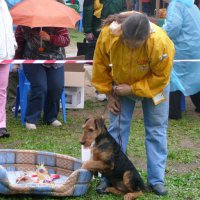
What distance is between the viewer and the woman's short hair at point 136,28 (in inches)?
163

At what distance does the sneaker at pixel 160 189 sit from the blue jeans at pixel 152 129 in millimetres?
41

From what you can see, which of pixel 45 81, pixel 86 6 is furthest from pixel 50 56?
pixel 86 6

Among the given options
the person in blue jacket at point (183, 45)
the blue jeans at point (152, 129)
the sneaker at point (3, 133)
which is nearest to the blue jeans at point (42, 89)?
the sneaker at point (3, 133)

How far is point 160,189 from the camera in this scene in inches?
193

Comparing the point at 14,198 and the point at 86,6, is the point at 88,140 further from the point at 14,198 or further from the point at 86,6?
the point at 86,6

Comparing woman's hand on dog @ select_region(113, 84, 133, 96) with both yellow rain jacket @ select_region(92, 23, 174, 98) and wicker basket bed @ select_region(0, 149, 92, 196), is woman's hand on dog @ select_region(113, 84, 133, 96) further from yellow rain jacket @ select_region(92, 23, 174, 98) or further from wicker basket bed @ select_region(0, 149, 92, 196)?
wicker basket bed @ select_region(0, 149, 92, 196)

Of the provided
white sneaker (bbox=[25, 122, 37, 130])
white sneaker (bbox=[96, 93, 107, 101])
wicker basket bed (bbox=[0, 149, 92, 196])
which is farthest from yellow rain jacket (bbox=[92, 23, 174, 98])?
white sneaker (bbox=[96, 93, 107, 101])

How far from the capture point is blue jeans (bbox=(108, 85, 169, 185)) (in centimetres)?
476

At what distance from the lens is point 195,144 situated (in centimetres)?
687

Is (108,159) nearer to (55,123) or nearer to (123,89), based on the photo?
(123,89)

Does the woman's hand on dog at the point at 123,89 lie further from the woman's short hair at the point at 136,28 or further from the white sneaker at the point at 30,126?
the white sneaker at the point at 30,126

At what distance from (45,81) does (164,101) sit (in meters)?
2.67

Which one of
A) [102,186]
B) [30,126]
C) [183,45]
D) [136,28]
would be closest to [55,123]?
[30,126]

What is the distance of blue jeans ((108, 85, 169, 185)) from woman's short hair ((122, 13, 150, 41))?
73 cm
